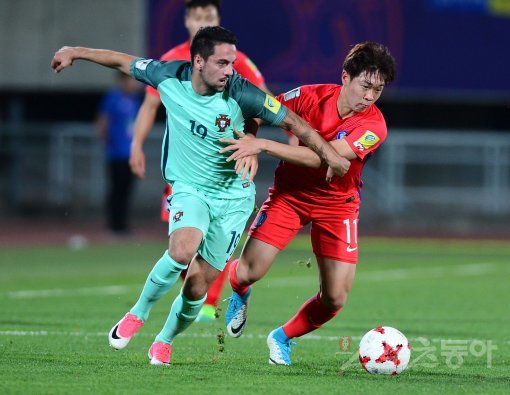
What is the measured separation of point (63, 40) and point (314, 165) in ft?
47.4

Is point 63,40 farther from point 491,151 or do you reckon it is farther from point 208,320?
point 208,320

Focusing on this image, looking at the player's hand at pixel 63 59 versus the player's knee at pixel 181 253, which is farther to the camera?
the player's hand at pixel 63 59

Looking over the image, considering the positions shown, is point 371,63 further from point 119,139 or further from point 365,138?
point 119,139

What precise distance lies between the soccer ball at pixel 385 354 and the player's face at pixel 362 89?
149 centimetres

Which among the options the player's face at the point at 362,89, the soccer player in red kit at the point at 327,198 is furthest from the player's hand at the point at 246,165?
the player's face at the point at 362,89

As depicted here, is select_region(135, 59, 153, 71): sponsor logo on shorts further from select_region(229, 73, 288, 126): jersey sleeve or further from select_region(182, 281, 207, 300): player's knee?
select_region(182, 281, 207, 300): player's knee

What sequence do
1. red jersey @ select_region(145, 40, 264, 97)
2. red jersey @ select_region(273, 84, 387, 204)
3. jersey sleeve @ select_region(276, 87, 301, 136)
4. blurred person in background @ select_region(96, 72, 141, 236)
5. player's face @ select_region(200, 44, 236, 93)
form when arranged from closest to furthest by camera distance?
player's face @ select_region(200, 44, 236, 93) → red jersey @ select_region(273, 84, 387, 204) → jersey sleeve @ select_region(276, 87, 301, 136) → red jersey @ select_region(145, 40, 264, 97) → blurred person in background @ select_region(96, 72, 141, 236)

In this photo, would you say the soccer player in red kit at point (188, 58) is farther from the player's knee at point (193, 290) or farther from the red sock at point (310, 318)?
the player's knee at point (193, 290)

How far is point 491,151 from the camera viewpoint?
22750mm

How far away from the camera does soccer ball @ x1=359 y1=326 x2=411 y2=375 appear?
7121 millimetres

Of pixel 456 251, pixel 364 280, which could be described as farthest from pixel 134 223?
pixel 364 280

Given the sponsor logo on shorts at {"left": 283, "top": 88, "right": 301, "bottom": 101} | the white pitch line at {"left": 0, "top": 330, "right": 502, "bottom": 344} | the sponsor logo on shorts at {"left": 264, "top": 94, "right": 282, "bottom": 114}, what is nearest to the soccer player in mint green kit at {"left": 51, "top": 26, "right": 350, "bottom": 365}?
the sponsor logo on shorts at {"left": 264, "top": 94, "right": 282, "bottom": 114}

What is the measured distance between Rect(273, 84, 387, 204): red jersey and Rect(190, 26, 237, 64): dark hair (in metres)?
0.79

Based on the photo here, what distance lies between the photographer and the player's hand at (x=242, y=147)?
7.12m
